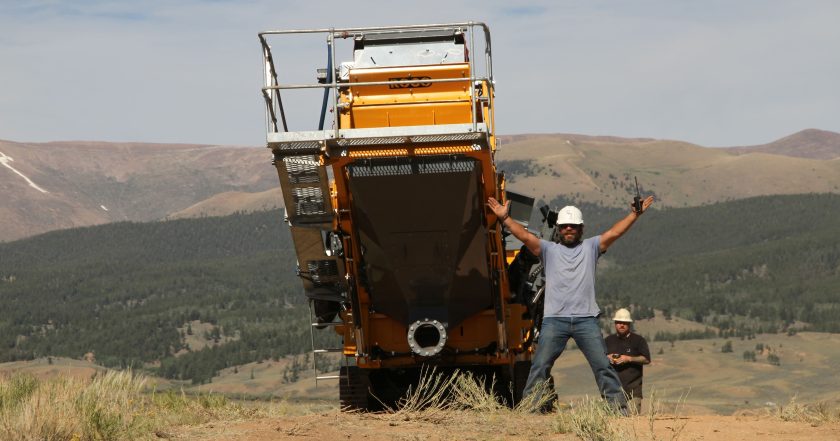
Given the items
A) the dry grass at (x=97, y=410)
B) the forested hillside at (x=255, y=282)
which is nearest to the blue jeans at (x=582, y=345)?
the dry grass at (x=97, y=410)

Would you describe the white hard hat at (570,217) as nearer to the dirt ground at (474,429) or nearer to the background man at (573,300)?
the background man at (573,300)

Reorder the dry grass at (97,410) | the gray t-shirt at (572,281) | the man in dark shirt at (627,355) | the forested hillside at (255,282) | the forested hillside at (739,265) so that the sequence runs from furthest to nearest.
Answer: the forested hillside at (255,282) → the forested hillside at (739,265) → the man in dark shirt at (627,355) → the gray t-shirt at (572,281) → the dry grass at (97,410)

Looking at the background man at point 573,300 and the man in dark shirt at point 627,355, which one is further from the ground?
the background man at point 573,300

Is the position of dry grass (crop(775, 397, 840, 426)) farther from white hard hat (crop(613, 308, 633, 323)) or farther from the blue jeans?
white hard hat (crop(613, 308, 633, 323))

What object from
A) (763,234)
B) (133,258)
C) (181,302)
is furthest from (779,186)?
(181,302)

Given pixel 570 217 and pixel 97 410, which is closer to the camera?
pixel 97 410

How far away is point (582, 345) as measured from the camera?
34.7ft

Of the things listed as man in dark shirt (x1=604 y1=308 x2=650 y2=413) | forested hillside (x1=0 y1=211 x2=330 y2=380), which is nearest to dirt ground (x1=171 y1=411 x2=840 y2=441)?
man in dark shirt (x1=604 y1=308 x2=650 y2=413)

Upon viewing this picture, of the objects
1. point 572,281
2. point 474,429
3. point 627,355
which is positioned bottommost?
point 474,429

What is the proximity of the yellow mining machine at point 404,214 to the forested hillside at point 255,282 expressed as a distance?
53127 mm

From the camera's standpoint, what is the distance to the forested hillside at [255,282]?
250 feet

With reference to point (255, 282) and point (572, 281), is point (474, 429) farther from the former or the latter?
point (255, 282)

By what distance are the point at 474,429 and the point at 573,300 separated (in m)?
1.37

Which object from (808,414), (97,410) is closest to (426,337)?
(808,414)
